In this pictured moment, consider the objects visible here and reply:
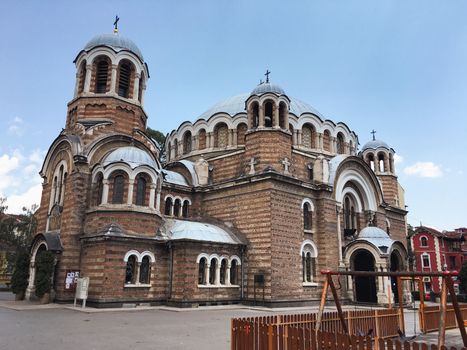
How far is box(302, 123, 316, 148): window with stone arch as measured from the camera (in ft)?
95.5

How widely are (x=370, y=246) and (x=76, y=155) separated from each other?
673 inches

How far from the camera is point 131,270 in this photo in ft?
63.5

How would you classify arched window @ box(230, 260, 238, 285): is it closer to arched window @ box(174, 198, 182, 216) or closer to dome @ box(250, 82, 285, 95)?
arched window @ box(174, 198, 182, 216)

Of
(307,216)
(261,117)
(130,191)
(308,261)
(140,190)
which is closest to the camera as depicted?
(130,191)

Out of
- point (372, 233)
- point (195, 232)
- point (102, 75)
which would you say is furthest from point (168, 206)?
point (372, 233)

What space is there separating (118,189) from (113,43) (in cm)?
996

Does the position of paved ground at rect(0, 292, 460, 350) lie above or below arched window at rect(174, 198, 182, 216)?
below

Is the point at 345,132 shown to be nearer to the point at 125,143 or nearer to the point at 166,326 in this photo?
the point at 125,143

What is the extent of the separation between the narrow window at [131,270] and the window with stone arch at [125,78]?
34.9ft

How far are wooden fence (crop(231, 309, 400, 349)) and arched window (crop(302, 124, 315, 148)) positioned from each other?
701 inches

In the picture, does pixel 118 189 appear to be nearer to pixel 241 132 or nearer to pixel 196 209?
pixel 196 209

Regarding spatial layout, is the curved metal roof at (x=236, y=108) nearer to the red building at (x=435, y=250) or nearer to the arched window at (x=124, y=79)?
the arched window at (x=124, y=79)

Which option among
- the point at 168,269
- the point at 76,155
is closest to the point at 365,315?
the point at 168,269

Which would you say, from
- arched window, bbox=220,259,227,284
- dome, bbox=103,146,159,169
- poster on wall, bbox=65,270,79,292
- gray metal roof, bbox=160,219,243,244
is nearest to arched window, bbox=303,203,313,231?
gray metal roof, bbox=160,219,243,244
